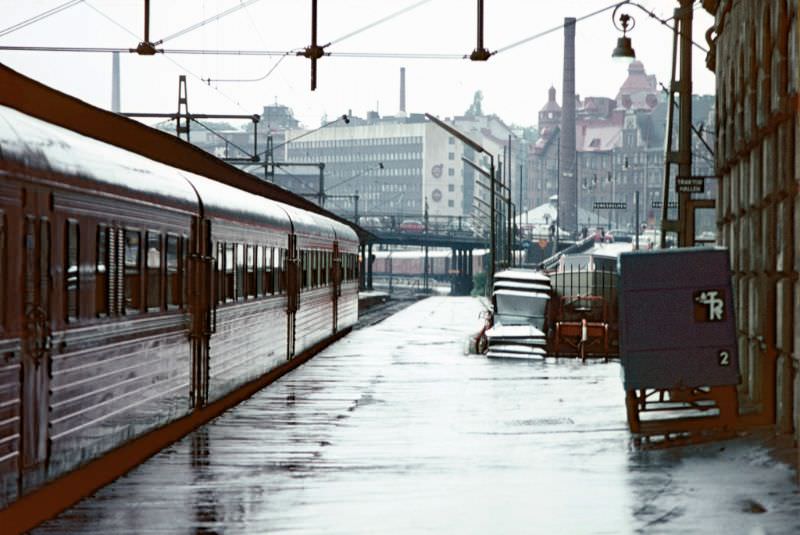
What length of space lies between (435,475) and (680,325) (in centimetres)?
375

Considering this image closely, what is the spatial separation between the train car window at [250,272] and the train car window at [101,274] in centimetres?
812

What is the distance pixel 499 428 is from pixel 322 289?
1497cm

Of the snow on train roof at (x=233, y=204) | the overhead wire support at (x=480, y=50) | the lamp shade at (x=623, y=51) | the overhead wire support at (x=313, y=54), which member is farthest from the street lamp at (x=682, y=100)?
the snow on train roof at (x=233, y=204)

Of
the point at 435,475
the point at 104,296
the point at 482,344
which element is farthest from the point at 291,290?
the point at 104,296

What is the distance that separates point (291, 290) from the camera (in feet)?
83.0

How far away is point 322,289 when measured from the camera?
3192cm

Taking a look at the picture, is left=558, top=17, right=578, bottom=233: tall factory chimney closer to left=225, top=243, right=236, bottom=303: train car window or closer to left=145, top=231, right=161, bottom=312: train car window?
left=225, top=243, right=236, bottom=303: train car window

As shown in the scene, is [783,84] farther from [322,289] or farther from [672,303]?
[322,289]

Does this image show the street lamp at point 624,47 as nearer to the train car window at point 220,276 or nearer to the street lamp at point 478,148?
the train car window at point 220,276

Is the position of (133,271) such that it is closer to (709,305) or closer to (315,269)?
(709,305)

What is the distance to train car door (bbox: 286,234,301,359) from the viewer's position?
25062 millimetres

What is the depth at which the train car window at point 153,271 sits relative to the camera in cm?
1377

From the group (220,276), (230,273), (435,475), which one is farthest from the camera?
(230,273)

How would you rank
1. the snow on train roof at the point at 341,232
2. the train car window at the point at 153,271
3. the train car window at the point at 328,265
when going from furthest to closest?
the snow on train roof at the point at 341,232, the train car window at the point at 328,265, the train car window at the point at 153,271
